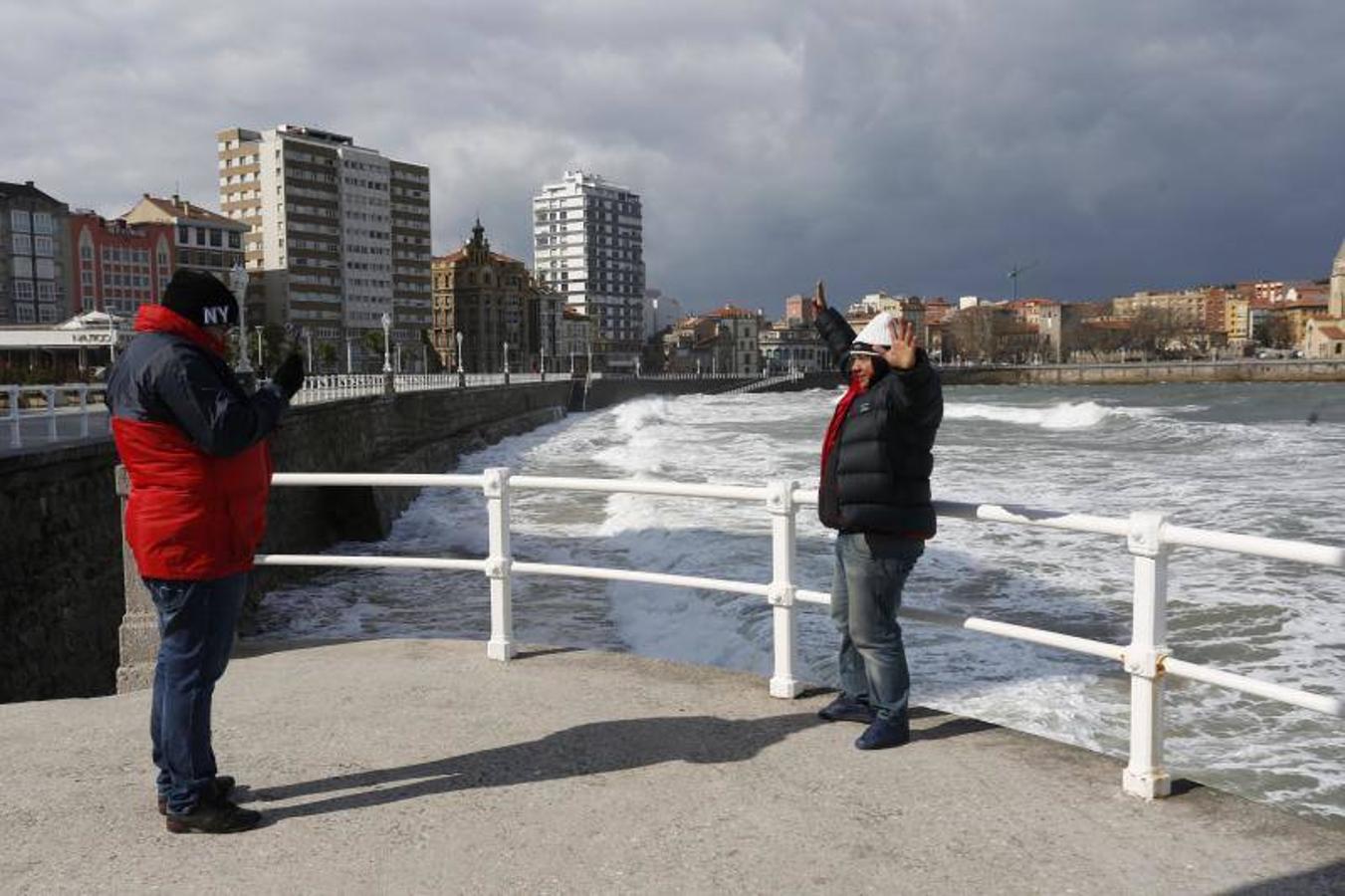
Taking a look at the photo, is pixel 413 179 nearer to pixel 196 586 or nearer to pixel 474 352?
pixel 474 352

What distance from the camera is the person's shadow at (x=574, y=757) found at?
3.57 metres

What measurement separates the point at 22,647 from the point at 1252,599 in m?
10.8

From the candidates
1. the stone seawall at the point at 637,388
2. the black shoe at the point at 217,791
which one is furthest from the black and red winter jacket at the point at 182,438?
the stone seawall at the point at 637,388

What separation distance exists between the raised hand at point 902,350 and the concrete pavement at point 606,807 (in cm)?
135

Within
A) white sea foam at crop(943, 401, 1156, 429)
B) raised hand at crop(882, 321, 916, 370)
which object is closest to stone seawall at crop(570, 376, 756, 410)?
white sea foam at crop(943, 401, 1156, 429)

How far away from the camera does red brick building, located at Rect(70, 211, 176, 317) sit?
93.1 m

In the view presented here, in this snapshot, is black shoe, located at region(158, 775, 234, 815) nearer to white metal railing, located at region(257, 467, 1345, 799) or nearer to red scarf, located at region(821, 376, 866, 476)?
white metal railing, located at region(257, 467, 1345, 799)

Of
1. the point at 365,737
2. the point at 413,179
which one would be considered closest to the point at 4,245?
the point at 413,179

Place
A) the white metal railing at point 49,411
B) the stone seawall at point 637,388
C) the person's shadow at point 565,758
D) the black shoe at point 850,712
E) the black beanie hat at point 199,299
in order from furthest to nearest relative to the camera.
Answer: the stone seawall at point 637,388, the white metal railing at point 49,411, the black shoe at point 850,712, the person's shadow at point 565,758, the black beanie hat at point 199,299

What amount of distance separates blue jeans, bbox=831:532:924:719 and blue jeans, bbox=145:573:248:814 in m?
2.03

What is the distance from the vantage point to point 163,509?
3.18m

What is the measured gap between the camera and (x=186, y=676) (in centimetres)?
329

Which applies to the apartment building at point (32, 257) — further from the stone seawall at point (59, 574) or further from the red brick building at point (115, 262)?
the stone seawall at point (59, 574)

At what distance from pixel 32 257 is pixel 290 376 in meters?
101
